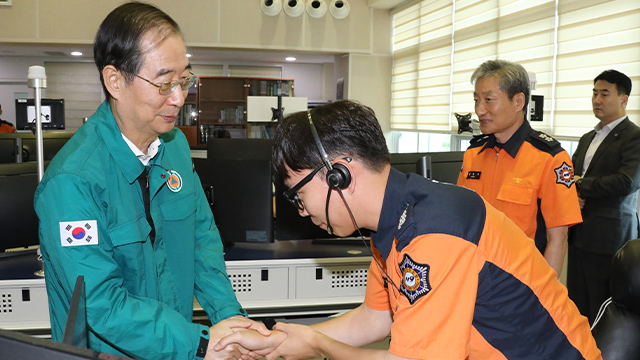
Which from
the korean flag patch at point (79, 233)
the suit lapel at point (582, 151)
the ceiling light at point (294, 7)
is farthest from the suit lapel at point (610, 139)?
the ceiling light at point (294, 7)

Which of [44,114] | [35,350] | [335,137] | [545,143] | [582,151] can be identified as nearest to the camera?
[35,350]

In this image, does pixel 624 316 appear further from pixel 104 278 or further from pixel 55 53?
pixel 55 53

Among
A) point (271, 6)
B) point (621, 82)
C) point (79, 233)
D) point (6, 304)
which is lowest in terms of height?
point (6, 304)

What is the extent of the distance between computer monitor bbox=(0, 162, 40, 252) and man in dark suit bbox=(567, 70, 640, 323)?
9.91 feet

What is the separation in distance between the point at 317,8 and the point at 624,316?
6601 millimetres

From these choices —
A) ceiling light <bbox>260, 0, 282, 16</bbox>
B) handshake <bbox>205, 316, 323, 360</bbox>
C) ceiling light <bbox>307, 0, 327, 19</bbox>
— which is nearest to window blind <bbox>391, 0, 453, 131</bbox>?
ceiling light <bbox>307, 0, 327, 19</bbox>

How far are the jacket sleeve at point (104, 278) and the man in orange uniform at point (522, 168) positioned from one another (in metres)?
1.45

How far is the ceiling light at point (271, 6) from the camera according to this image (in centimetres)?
710

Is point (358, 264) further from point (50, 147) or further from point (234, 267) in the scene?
point (50, 147)

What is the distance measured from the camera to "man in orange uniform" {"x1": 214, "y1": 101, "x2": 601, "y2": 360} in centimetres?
91

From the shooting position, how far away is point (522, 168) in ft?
7.06

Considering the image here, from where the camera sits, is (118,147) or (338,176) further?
(118,147)

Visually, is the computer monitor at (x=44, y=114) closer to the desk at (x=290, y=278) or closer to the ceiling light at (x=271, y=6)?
the desk at (x=290, y=278)

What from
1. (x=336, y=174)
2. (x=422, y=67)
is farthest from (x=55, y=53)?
(x=336, y=174)
